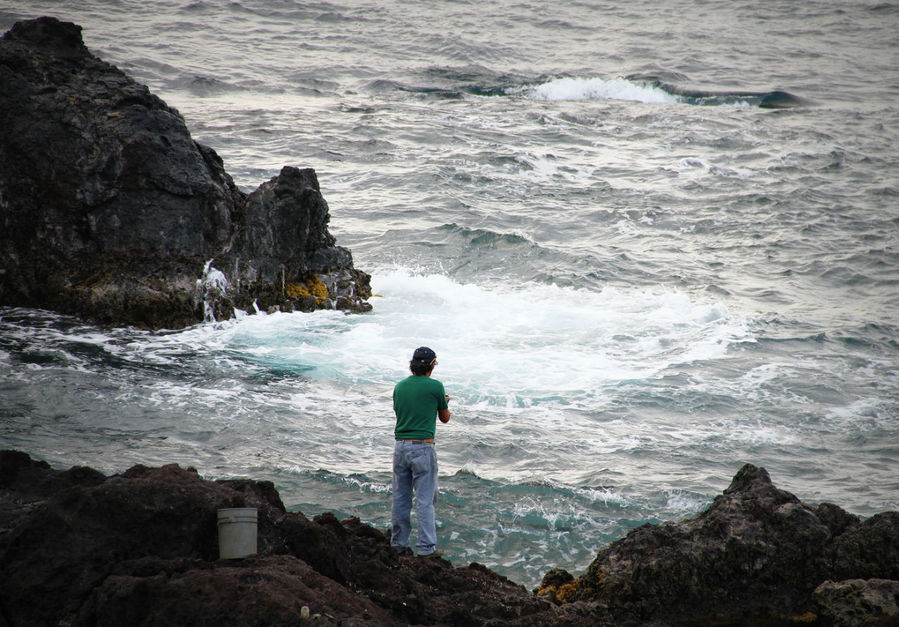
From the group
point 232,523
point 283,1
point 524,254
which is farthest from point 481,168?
point 283,1

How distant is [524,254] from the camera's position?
17812 millimetres

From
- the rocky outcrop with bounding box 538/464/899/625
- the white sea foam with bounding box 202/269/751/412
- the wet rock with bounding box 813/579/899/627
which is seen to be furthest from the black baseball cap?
the white sea foam with bounding box 202/269/751/412

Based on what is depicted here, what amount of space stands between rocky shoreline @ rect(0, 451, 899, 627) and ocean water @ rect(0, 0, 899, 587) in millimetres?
1379

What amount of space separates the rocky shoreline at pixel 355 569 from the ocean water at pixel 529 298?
1379 millimetres

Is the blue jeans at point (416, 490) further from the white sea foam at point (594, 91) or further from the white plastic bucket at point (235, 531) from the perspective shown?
the white sea foam at point (594, 91)

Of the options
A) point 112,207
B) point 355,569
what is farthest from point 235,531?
point 112,207

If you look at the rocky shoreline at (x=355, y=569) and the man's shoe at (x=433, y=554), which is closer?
the rocky shoreline at (x=355, y=569)

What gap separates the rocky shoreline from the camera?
3.87 m

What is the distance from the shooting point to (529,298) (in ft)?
50.3

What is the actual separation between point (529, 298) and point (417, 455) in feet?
30.1

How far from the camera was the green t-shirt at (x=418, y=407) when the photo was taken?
21.4 ft

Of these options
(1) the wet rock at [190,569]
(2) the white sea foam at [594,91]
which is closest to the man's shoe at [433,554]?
(1) the wet rock at [190,569]

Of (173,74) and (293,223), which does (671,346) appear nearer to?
(293,223)

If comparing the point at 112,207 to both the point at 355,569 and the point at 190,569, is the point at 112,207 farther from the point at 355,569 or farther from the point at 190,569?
the point at 190,569
